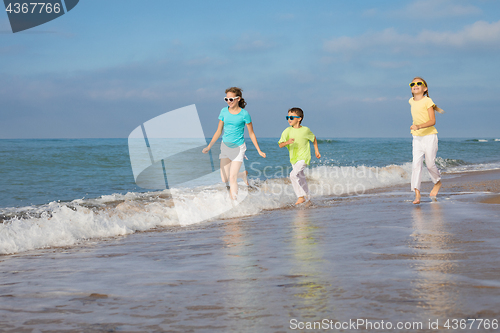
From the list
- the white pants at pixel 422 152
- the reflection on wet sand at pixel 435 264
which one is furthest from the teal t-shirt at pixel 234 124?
the reflection on wet sand at pixel 435 264

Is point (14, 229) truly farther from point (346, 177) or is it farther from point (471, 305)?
point (346, 177)

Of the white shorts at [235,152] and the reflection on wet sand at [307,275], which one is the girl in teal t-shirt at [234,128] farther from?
the reflection on wet sand at [307,275]

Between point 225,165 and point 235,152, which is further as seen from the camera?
point 225,165

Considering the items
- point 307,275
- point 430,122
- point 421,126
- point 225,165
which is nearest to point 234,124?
point 225,165

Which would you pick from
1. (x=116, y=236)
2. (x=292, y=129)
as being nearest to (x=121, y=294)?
(x=116, y=236)

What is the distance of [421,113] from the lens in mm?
6875

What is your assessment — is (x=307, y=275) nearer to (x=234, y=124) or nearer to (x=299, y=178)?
(x=234, y=124)

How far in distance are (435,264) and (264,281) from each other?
1.19m

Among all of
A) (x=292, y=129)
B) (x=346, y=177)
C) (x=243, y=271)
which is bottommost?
(x=346, y=177)

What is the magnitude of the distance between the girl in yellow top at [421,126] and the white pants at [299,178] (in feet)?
6.99

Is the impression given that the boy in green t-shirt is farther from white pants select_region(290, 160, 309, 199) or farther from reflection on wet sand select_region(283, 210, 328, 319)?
reflection on wet sand select_region(283, 210, 328, 319)

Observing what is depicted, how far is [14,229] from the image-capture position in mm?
5074

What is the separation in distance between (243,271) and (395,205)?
459 centimetres

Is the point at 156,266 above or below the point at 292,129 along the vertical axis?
below
